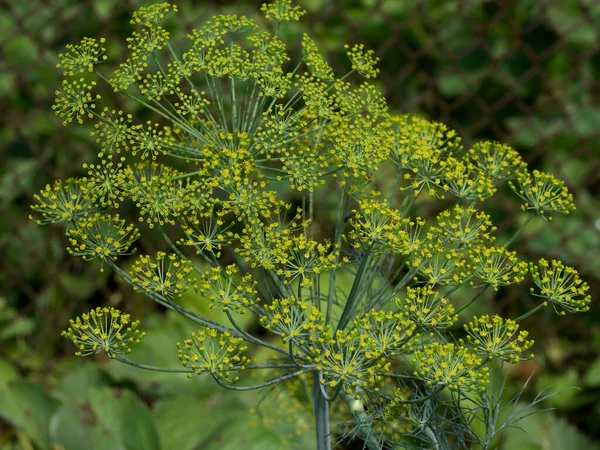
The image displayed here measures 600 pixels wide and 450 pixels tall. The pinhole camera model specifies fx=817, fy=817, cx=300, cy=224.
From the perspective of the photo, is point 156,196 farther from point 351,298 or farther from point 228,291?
point 351,298

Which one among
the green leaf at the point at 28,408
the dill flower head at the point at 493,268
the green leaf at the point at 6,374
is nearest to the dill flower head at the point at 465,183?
the dill flower head at the point at 493,268

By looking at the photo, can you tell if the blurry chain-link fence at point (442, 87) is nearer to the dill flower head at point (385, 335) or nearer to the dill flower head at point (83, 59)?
the dill flower head at point (83, 59)

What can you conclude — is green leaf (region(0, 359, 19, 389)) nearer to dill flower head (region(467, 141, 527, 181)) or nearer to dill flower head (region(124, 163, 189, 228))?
dill flower head (region(124, 163, 189, 228))

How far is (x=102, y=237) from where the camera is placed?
4.20 ft

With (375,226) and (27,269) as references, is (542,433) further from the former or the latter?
(27,269)

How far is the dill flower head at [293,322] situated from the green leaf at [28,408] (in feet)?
5.85

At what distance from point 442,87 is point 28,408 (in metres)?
2.27

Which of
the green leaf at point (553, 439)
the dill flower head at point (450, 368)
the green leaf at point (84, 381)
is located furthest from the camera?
the green leaf at point (84, 381)

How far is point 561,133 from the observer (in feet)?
11.8

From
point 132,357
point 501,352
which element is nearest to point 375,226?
point 501,352

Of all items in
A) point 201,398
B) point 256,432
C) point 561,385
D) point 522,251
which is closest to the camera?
point 256,432

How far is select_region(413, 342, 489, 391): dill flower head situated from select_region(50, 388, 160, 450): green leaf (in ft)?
4.54

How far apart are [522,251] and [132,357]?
1.69 meters

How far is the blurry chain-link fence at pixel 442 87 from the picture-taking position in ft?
11.4
